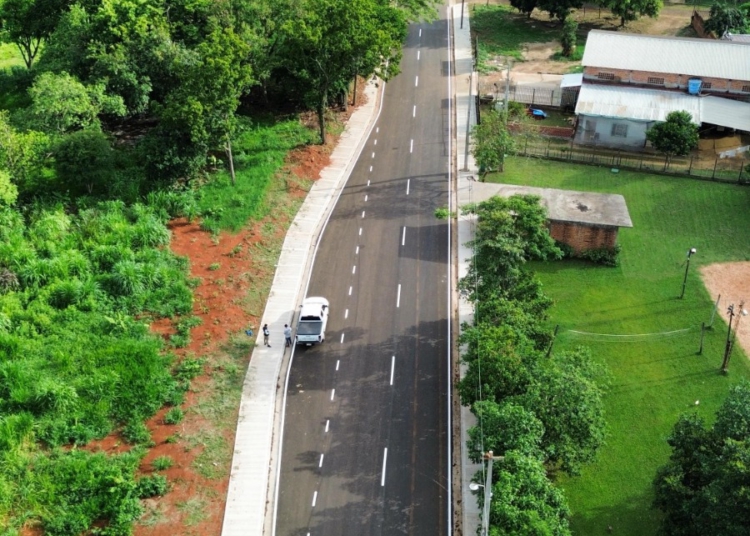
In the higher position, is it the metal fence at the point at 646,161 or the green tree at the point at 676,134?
the green tree at the point at 676,134

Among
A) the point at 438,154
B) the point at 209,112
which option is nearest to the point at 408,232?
the point at 438,154

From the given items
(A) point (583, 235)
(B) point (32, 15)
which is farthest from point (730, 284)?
(B) point (32, 15)

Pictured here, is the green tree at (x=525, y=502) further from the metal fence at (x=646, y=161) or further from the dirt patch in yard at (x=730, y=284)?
the metal fence at (x=646, y=161)

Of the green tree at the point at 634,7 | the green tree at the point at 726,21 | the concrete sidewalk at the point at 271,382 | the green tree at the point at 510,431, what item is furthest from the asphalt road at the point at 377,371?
the green tree at the point at 726,21

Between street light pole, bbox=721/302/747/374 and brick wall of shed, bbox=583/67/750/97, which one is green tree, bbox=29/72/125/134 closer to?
brick wall of shed, bbox=583/67/750/97

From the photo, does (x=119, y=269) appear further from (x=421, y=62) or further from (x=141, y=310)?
(x=421, y=62)

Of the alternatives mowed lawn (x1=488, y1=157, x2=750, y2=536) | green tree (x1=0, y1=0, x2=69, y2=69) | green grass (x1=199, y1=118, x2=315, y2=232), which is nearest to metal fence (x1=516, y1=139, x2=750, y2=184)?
mowed lawn (x1=488, y1=157, x2=750, y2=536)

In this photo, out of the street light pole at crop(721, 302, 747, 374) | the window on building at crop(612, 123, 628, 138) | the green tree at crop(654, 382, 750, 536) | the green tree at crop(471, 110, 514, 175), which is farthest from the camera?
the window on building at crop(612, 123, 628, 138)
